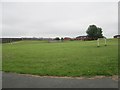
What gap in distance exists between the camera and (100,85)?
233 inches

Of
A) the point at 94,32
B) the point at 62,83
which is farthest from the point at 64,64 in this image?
the point at 94,32

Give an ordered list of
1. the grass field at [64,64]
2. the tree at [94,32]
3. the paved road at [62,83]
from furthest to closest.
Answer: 1. the tree at [94,32]
2. the grass field at [64,64]
3. the paved road at [62,83]

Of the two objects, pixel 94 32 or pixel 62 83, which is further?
pixel 94 32

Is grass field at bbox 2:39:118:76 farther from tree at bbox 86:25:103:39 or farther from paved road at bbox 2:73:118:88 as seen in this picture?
tree at bbox 86:25:103:39

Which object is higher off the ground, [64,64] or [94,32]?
[94,32]

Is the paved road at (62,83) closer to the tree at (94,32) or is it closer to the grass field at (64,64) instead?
the grass field at (64,64)

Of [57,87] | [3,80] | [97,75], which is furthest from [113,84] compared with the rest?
[3,80]

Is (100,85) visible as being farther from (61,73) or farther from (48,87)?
(61,73)

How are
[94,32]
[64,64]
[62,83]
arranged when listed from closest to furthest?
[62,83] < [64,64] < [94,32]

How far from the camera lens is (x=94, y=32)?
99812 millimetres

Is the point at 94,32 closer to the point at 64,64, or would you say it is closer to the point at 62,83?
the point at 64,64

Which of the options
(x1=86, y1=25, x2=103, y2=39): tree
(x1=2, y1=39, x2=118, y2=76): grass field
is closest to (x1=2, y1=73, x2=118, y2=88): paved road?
(x1=2, y1=39, x2=118, y2=76): grass field

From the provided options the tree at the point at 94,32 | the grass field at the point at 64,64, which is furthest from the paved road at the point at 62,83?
the tree at the point at 94,32

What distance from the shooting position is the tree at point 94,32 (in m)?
99.4
